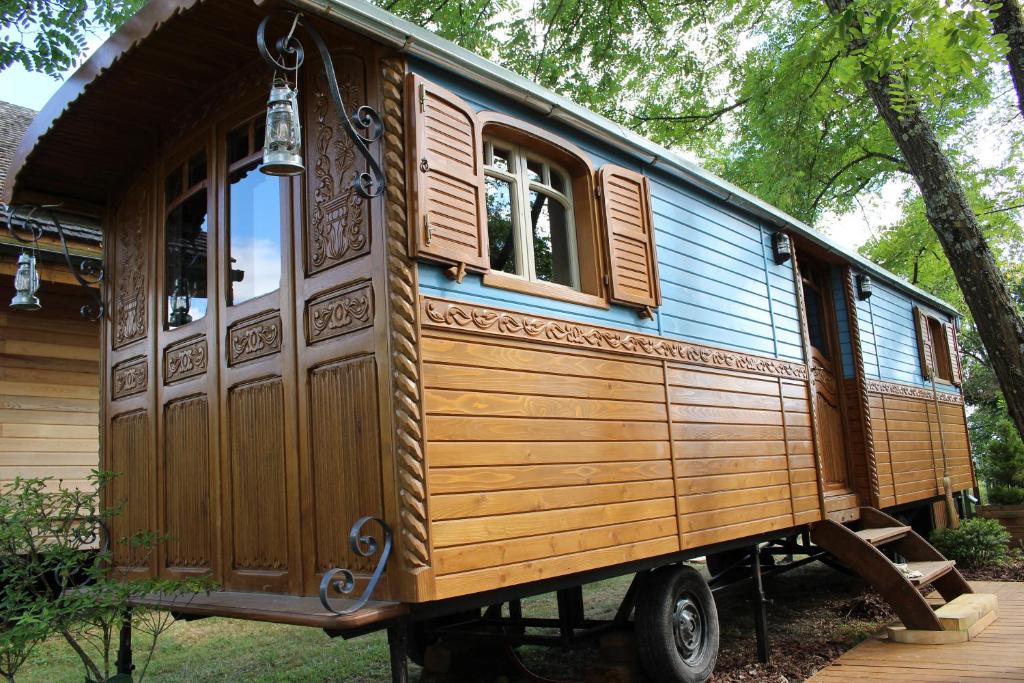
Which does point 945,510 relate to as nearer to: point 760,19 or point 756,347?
point 756,347

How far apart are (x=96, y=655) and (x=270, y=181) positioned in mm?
5098

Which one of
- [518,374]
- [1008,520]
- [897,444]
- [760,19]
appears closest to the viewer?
[518,374]

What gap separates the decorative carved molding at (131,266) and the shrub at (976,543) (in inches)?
362

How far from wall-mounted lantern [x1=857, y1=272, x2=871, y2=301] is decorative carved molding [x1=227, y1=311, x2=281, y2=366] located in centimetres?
720

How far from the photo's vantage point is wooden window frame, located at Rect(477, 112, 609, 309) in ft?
15.5

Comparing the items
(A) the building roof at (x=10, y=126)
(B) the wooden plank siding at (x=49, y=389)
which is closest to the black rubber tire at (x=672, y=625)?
(B) the wooden plank siding at (x=49, y=389)

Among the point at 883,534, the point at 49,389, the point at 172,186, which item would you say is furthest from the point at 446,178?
the point at 49,389

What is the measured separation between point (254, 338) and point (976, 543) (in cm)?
887

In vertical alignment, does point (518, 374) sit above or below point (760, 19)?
below

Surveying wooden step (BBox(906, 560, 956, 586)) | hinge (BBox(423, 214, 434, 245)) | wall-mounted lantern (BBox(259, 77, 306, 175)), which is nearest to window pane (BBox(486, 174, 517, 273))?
hinge (BBox(423, 214, 434, 245))

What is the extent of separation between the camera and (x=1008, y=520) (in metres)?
11.9

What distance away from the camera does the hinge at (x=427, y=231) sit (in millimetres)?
3931

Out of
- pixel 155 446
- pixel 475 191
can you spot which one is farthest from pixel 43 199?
pixel 475 191

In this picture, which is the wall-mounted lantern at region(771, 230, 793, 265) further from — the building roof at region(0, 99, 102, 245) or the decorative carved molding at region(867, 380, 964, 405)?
the building roof at region(0, 99, 102, 245)
